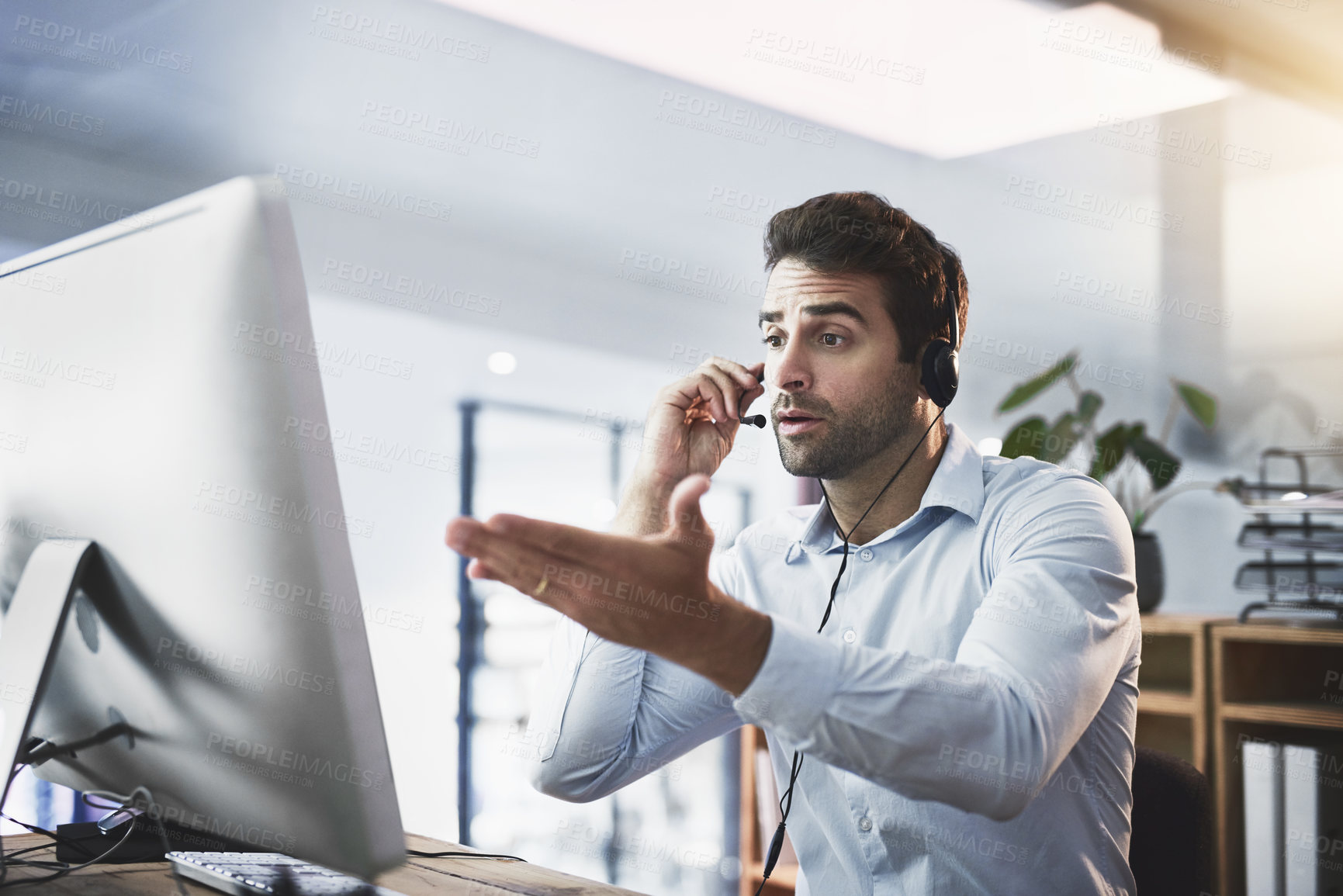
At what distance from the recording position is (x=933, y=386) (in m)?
1.31

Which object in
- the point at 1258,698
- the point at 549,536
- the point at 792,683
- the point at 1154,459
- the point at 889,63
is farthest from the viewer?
the point at 889,63

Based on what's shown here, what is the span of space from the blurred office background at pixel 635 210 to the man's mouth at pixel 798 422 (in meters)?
1.36

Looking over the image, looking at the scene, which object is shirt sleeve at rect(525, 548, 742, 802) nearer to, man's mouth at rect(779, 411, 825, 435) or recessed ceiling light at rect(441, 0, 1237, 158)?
man's mouth at rect(779, 411, 825, 435)

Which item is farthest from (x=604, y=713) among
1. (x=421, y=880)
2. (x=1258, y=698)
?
(x=1258, y=698)

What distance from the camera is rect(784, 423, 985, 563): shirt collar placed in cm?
125

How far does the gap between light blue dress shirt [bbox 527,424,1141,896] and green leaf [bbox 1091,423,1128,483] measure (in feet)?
3.38

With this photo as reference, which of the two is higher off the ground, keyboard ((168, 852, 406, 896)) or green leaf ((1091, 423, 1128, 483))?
green leaf ((1091, 423, 1128, 483))

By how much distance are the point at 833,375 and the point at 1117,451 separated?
125cm

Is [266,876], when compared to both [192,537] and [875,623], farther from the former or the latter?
[875,623]

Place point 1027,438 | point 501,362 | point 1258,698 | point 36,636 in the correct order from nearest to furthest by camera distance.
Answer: point 36,636 → point 1258,698 → point 1027,438 → point 501,362

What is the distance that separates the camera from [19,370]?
89cm

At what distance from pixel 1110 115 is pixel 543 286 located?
2317mm

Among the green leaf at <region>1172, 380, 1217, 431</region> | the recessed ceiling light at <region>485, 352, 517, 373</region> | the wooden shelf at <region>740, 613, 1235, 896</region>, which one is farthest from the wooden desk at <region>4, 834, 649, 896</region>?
the recessed ceiling light at <region>485, 352, 517, 373</region>

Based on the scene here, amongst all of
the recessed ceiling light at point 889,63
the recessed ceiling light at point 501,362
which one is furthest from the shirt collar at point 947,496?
the recessed ceiling light at point 501,362
